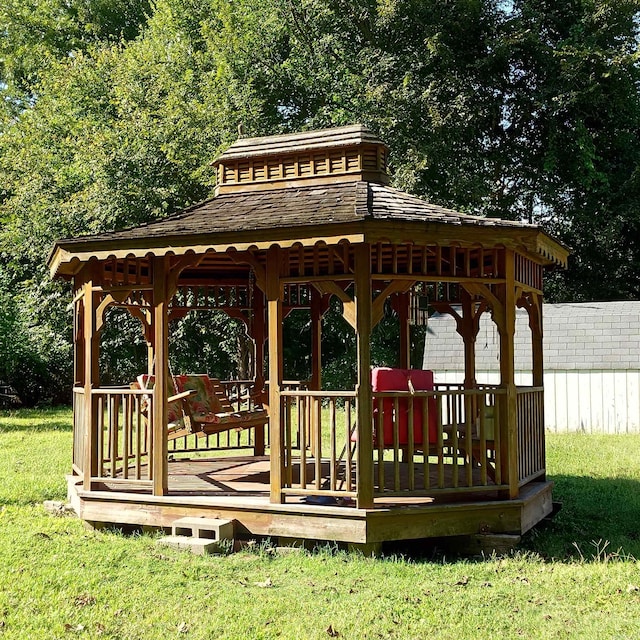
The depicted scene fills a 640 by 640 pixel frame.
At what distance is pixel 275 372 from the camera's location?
22.6 ft

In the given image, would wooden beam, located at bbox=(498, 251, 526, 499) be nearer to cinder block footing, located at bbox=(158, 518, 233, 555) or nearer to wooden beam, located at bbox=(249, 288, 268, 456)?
cinder block footing, located at bbox=(158, 518, 233, 555)

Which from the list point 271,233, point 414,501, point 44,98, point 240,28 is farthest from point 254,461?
→ point 44,98

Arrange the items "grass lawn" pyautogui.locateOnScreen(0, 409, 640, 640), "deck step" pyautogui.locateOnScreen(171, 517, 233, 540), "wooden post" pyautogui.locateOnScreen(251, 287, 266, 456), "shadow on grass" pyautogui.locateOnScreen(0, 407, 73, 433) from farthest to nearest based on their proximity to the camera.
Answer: "shadow on grass" pyautogui.locateOnScreen(0, 407, 73, 433), "wooden post" pyautogui.locateOnScreen(251, 287, 266, 456), "deck step" pyautogui.locateOnScreen(171, 517, 233, 540), "grass lawn" pyautogui.locateOnScreen(0, 409, 640, 640)

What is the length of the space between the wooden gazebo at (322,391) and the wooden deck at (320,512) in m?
0.01

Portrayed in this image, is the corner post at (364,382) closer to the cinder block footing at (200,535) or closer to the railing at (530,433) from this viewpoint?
the cinder block footing at (200,535)

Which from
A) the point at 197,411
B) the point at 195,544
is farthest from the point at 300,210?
the point at 195,544

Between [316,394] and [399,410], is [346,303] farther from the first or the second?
[399,410]

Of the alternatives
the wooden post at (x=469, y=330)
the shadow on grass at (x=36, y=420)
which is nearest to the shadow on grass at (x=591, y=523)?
the wooden post at (x=469, y=330)

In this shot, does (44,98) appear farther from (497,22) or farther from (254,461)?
(254,461)

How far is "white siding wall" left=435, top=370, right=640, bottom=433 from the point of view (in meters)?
16.3

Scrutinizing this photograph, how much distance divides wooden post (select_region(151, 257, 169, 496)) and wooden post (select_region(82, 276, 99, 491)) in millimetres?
686

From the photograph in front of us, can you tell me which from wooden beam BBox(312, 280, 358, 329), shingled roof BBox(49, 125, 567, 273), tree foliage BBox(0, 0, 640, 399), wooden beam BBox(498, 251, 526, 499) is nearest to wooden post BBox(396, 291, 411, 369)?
shingled roof BBox(49, 125, 567, 273)

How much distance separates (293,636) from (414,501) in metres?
2.40

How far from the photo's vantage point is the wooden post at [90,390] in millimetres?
7562
